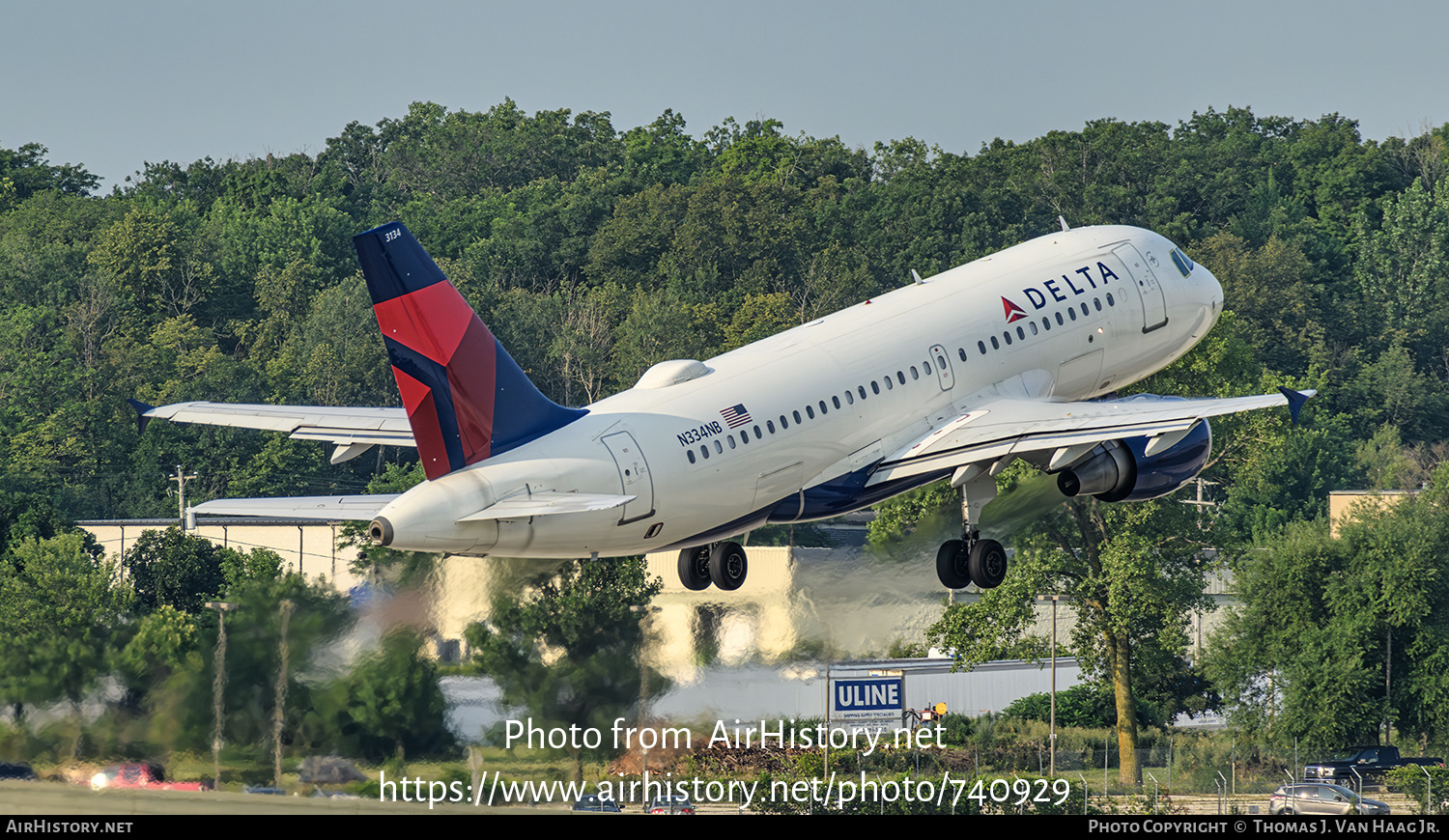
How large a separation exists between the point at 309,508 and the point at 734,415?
7.89 m

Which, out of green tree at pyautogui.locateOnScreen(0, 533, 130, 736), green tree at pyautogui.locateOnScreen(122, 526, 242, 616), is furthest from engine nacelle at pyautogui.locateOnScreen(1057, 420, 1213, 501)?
green tree at pyautogui.locateOnScreen(122, 526, 242, 616)

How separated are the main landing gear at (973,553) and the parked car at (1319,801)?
1927 centimetres

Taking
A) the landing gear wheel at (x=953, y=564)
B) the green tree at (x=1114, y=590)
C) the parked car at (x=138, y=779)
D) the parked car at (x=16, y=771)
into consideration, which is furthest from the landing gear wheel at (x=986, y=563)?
the green tree at (x=1114, y=590)

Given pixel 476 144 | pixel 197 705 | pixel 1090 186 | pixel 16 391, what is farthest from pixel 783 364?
pixel 476 144

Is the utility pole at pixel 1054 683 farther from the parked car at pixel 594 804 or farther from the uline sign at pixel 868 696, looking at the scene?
the parked car at pixel 594 804

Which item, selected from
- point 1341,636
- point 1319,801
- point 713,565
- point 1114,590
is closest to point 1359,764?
point 1341,636

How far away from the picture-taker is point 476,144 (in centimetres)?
18638

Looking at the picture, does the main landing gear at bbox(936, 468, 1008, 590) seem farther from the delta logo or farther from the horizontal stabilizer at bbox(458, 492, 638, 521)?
the horizontal stabilizer at bbox(458, 492, 638, 521)

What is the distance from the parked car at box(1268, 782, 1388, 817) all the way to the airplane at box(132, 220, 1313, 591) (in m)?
16.6

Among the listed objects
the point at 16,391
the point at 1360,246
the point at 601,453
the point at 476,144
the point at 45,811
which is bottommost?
the point at 45,811

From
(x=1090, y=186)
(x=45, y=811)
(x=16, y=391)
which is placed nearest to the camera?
(x=45, y=811)

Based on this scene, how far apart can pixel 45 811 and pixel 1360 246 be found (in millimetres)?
136452

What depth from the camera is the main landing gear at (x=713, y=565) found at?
42281mm

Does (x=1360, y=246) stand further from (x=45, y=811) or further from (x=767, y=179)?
(x=45, y=811)
